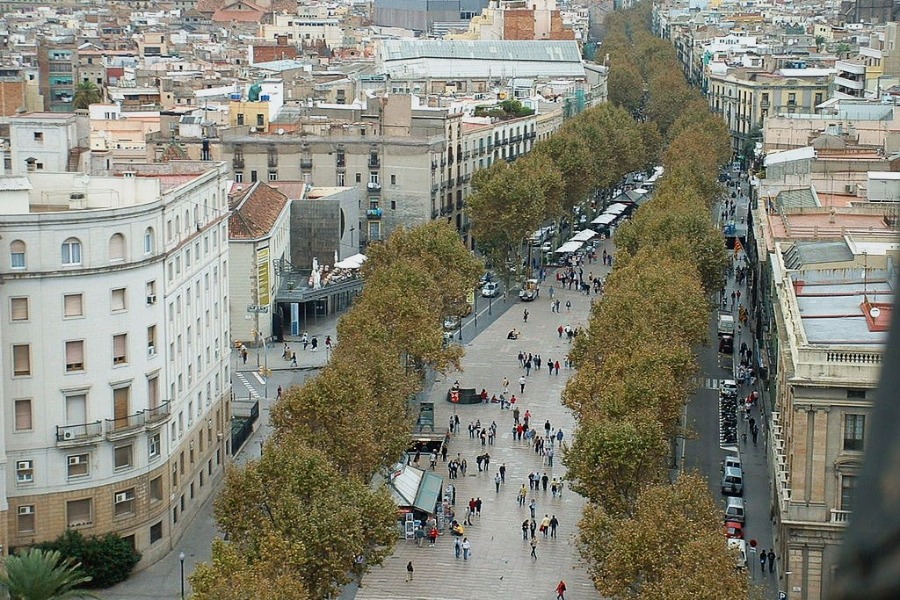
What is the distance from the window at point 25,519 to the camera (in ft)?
164

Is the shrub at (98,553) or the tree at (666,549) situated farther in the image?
the shrub at (98,553)

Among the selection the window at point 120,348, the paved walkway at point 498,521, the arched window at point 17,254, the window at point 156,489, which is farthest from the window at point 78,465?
the paved walkway at point 498,521

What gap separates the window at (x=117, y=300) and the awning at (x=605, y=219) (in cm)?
9035

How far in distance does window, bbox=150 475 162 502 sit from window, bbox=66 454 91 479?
3070 mm

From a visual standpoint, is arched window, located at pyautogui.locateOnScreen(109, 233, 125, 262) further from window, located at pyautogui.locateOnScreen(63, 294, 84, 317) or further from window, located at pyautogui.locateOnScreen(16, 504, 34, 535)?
window, located at pyautogui.locateOnScreen(16, 504, 34, 535)

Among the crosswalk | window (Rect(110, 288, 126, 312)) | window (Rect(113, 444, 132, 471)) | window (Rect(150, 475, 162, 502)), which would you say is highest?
window (Rect(110, 288, 126, 312))

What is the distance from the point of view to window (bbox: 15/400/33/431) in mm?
49625

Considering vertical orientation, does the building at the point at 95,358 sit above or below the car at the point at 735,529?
above

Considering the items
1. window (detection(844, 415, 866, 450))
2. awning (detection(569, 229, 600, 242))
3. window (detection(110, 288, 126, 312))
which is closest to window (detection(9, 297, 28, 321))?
window (detection(110, 288, 126, 312))

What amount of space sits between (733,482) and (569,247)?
62.2 meters

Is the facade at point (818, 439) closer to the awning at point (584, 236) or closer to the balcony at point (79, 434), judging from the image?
the balcony at point (79, 434)

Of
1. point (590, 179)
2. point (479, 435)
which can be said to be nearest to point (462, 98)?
point (590, 179)

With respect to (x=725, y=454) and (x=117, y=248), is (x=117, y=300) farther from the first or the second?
(x=725, y=454)

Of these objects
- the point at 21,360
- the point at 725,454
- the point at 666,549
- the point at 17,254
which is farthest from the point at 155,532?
the point at 725,454
